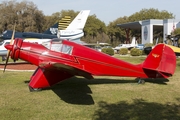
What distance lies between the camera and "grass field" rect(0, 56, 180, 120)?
5543mm

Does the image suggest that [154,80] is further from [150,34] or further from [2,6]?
[2,6]

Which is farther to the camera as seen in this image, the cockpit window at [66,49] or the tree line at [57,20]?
the tree line at [57,20]

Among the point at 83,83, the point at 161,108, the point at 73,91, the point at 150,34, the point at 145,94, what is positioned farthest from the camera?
the point at 150,34

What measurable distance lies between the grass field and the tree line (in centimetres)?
4121

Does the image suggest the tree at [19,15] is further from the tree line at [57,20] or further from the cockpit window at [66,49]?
the cockpit window at [66,49]

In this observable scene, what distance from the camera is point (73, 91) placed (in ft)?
26.0

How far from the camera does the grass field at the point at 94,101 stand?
18.2ft

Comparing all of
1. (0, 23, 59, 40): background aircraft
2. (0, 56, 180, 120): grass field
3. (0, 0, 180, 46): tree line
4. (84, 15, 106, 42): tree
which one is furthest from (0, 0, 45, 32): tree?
(0, 56, 180, 120): grass field

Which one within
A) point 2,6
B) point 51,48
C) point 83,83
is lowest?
point 83,83

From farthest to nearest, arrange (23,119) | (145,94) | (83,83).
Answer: (83,83) → (145,94) → (23,119)

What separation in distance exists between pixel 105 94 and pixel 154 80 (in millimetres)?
3076

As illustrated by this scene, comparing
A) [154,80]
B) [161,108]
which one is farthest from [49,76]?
[154,80]

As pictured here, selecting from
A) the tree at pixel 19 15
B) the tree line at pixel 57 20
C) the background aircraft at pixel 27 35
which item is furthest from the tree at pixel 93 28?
the background aircraft at pixel 27 35

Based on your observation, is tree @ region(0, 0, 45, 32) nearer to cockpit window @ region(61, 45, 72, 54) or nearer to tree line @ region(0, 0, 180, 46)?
tree line @ region(0, 0, 180, 46)
